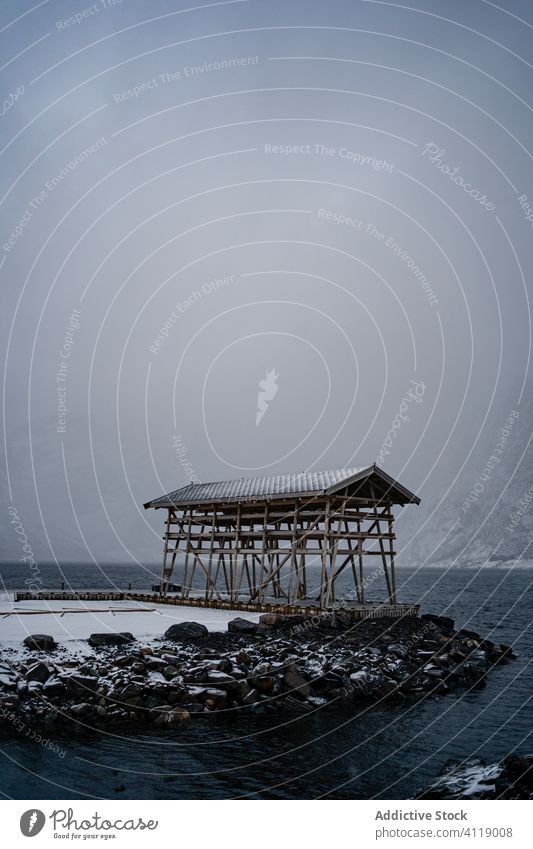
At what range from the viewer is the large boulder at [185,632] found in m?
22.9

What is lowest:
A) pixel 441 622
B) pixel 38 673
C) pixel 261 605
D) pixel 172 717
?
pixel 172 717

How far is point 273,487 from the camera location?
3219cm

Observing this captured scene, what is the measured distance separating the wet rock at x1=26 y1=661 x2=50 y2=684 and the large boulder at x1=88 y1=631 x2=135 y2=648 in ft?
11.7

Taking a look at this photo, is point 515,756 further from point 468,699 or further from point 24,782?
point 24,782

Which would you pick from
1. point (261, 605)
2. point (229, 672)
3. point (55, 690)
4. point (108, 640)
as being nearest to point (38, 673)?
point (55, 690)

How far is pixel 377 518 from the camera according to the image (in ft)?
101

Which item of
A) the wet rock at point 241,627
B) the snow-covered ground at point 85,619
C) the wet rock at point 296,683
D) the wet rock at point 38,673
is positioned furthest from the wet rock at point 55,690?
the wet rock at point 241,627

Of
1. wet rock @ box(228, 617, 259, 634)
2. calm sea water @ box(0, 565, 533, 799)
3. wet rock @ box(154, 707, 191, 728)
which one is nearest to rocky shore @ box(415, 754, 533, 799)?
calm sea water @ box(0, 565, 533, 799)

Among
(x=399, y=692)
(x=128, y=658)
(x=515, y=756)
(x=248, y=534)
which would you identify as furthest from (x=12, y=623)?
(x=515, y=756)

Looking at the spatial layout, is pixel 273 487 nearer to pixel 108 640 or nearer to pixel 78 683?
pixel 108 640

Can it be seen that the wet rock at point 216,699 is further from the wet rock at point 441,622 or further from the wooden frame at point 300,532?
the wet rock at point 441,622

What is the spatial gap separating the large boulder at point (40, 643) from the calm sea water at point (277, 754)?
611 centimetres

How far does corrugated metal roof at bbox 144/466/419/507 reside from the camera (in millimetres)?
29375

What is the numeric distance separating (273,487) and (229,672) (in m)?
13.9
